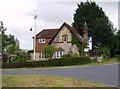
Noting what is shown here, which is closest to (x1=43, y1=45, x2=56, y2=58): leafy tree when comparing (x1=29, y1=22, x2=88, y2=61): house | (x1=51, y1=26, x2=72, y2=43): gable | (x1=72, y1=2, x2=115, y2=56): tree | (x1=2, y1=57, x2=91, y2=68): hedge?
(x1=29, y1=22, x2=88, y2=61): house

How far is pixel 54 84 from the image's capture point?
16516 millimetres

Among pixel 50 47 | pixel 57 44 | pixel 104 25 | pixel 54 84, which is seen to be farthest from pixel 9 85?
pixel 104 25

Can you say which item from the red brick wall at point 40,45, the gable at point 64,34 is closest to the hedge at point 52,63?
the gable at point 64,34

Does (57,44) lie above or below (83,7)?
below

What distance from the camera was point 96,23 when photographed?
3041 inches

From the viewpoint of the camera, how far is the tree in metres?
77.0

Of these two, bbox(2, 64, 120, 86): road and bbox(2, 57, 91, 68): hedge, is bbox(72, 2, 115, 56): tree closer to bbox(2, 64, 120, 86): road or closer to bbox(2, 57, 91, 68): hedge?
bbox(2, 57, 91, 68): hedge

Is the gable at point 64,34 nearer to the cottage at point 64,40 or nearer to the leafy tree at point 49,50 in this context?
the cottage at point 64,40

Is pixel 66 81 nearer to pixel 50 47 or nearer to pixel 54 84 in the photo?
pixel 54 84

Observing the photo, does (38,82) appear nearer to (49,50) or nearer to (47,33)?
(49,50)

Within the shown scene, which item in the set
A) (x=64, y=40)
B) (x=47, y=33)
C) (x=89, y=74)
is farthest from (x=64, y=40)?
(x=89, y=74)

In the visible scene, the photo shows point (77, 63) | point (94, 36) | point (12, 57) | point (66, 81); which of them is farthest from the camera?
point (94, 36)

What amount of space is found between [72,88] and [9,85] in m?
2.90

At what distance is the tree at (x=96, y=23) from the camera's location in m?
77.0
